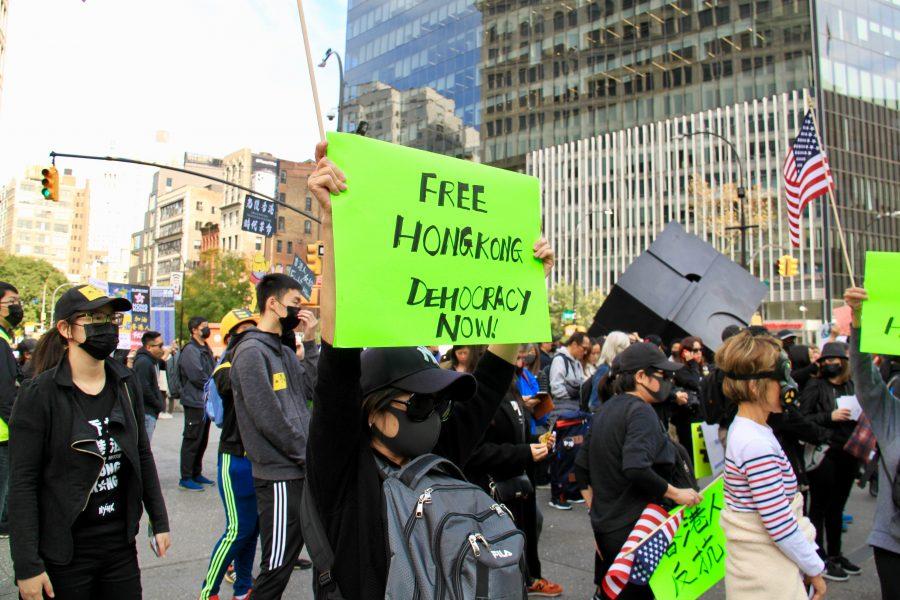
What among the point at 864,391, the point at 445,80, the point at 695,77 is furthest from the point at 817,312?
the point at 864,391

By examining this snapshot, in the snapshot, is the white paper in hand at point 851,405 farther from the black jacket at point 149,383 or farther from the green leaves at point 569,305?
the green leaves at point 569,305

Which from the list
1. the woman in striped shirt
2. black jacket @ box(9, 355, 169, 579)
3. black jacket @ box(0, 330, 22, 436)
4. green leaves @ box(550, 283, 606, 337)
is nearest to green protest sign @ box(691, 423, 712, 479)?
the woman in striped shirt

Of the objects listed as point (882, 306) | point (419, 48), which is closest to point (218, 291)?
point (419, 48)

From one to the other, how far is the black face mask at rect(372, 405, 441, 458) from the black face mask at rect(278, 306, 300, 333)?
8.37ft

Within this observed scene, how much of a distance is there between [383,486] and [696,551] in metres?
3.03

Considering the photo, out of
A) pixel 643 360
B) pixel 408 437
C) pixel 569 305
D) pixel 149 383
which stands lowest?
pixel 149 383

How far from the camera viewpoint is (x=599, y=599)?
4.47 meters

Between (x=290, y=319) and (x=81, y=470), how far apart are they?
1.71m

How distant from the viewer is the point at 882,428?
3.95m

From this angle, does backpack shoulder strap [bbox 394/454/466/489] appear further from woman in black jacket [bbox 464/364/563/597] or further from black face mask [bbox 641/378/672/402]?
black face mask [bbox 641/378/672/402]

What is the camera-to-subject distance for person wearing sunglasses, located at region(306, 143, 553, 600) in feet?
6.16

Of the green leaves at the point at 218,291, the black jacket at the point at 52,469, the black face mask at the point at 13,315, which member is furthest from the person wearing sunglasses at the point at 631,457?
the green leaves at the point at 218,291

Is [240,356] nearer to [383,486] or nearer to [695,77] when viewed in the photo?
[383,486]

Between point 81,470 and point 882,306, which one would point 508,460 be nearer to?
point 81,470
